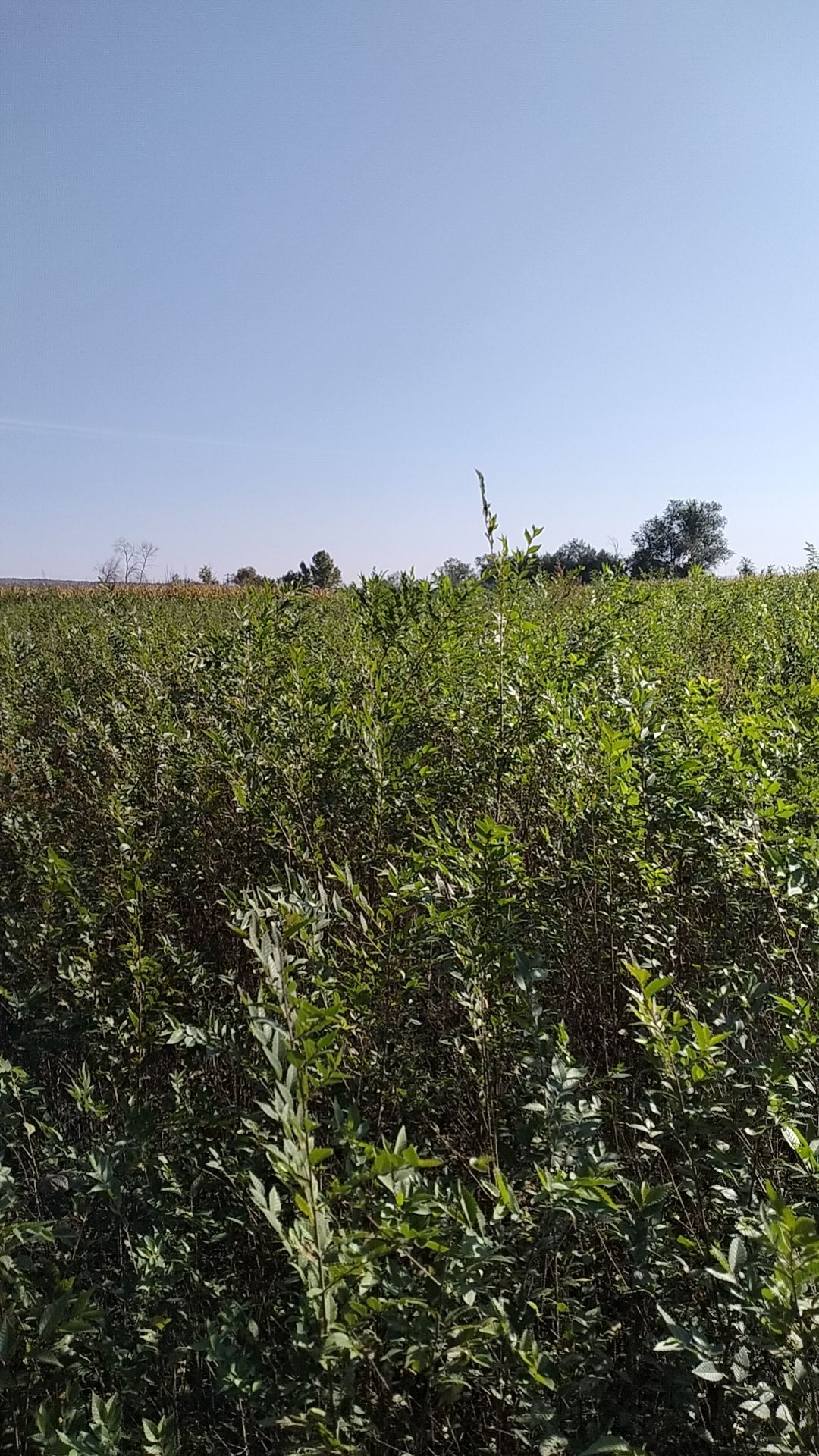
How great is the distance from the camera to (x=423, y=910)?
2.27m

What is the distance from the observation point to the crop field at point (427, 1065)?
3.87ft

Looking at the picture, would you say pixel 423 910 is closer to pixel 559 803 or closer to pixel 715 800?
pixel 559 803

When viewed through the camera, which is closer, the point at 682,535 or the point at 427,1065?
the point at 427,1065

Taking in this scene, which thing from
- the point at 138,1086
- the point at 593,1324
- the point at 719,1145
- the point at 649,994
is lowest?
the point at 593,1324

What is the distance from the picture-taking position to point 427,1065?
7.36 ft

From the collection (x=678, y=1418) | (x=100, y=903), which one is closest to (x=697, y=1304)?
(x=678, y=1418)

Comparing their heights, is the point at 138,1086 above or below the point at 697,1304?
above

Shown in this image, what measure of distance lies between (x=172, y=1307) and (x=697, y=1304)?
121 cm

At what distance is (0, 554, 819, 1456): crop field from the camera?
118 cm

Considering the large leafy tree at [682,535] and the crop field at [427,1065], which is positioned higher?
the large leafy tree at [682,535]

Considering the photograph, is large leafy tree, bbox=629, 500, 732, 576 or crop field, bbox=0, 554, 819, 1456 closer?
A: crop field, bbox=0, 554, 819, 1456

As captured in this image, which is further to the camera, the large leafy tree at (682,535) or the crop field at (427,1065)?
the large leafy tree at (682,535)

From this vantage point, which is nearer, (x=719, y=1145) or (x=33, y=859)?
(x=719, y=1145)

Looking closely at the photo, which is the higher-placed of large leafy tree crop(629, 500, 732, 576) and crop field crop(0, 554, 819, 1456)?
large leafy tree crop(629, 500, 732, 576)
